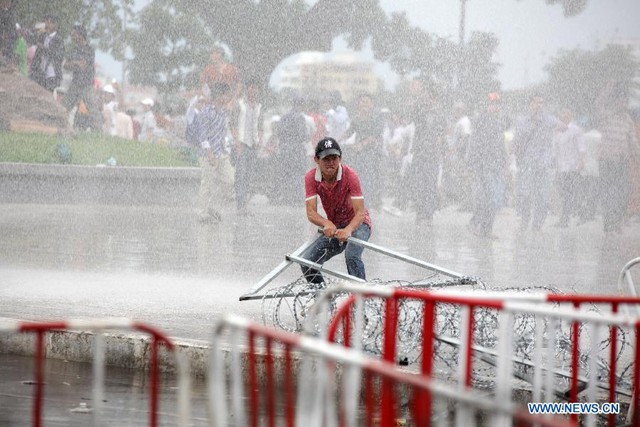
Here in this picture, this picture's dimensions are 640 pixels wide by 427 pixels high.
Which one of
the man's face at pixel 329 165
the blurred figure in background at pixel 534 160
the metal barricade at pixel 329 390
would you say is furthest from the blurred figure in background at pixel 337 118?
the metal barricade at pixel 329 390

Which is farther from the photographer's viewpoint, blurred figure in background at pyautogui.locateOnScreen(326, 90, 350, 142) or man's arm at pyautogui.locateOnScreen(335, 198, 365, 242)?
blurred figure in background at pyautogui.locateOnScreen(326, 90, 350, 142)

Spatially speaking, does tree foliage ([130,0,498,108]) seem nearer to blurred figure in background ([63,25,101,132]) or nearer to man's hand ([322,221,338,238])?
blurred figure in background ([63,25,101,132])

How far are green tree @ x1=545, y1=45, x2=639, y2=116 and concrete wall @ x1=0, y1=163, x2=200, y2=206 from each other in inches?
192

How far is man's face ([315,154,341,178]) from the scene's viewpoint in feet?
29.2

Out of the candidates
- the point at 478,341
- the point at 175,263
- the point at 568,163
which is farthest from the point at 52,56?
the point at 478,341

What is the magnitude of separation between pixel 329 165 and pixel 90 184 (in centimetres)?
1104

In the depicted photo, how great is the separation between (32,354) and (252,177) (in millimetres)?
11299

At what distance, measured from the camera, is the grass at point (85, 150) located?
19.2m

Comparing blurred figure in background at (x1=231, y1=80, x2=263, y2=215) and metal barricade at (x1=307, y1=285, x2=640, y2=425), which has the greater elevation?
blurred figure in background at (x1=231, y1=80, x2=263, y2=215)

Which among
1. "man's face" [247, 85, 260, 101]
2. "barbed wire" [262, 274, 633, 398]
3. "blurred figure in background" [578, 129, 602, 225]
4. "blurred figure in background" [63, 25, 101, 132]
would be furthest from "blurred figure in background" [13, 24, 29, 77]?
"barbed wire" [262, 274, 633, 398]

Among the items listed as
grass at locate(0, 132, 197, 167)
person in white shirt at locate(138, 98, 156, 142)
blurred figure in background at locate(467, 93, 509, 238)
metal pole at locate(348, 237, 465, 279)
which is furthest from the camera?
person in white shirt at locate(138, 98, 156, 142)

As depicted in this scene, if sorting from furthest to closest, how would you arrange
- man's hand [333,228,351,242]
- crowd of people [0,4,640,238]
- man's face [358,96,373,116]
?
man's face [358,96,373,116] < crowd of people [0,4,640,238] < man's hand [333,228,351,242]

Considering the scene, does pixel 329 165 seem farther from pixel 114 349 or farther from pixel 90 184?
pixel 90 184

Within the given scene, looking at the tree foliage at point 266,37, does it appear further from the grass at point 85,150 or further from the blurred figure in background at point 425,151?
the grass at point 85,150
